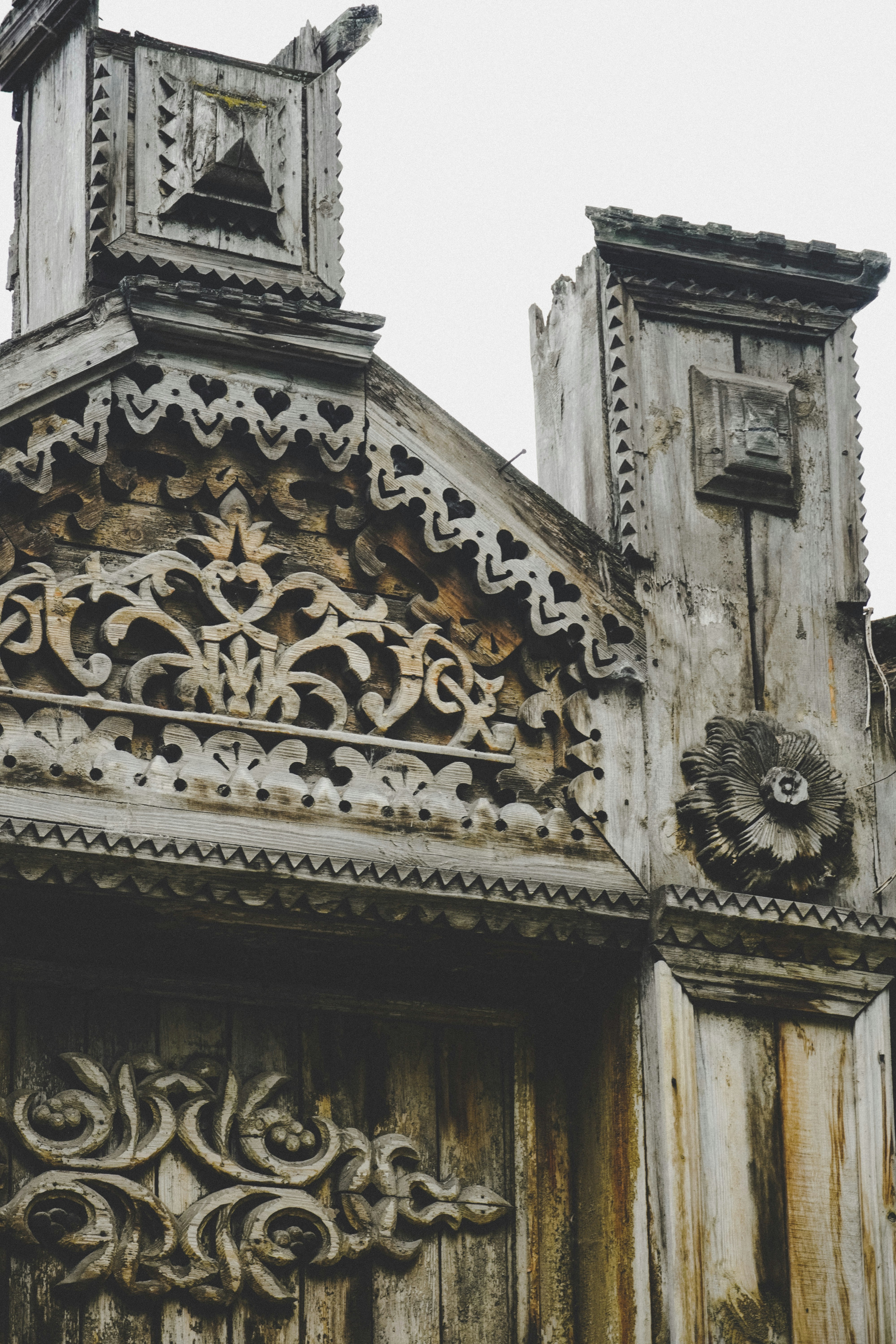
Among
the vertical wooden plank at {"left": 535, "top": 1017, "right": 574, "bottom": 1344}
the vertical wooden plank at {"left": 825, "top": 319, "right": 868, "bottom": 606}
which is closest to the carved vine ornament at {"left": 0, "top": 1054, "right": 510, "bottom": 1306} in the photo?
the vertical wooden plank at {"left": 535, "top": 1017, "right": 574, "bottom": 1344}

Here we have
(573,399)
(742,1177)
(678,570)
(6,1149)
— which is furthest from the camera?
(573,399)

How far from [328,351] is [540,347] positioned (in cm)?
90

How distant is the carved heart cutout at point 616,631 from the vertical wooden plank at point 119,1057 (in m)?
1.35

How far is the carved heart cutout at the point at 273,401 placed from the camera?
186 inches

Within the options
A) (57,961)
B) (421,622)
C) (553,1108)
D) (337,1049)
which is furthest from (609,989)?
(57,961)

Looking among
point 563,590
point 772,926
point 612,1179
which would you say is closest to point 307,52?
point 563,590

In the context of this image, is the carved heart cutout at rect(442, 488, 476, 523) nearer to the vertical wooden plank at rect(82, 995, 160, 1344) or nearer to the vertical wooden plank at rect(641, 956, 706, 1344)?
the vertical wooden plank at rect(641, 956, 706, 1344)

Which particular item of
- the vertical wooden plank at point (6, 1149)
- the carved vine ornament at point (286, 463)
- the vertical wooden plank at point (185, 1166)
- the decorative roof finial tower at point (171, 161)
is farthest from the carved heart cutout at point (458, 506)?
the vertical wooden plank at point (6, 1149)

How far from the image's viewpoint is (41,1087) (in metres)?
4.31

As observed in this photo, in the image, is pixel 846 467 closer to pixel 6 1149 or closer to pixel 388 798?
pixel 388 798

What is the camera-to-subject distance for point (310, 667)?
15.2ft

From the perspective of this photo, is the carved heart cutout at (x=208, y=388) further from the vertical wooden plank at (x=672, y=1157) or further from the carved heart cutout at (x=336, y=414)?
the vertical wooden plank at (x=672, y=1157)

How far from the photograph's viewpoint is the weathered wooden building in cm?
431

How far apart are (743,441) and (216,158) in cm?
144
